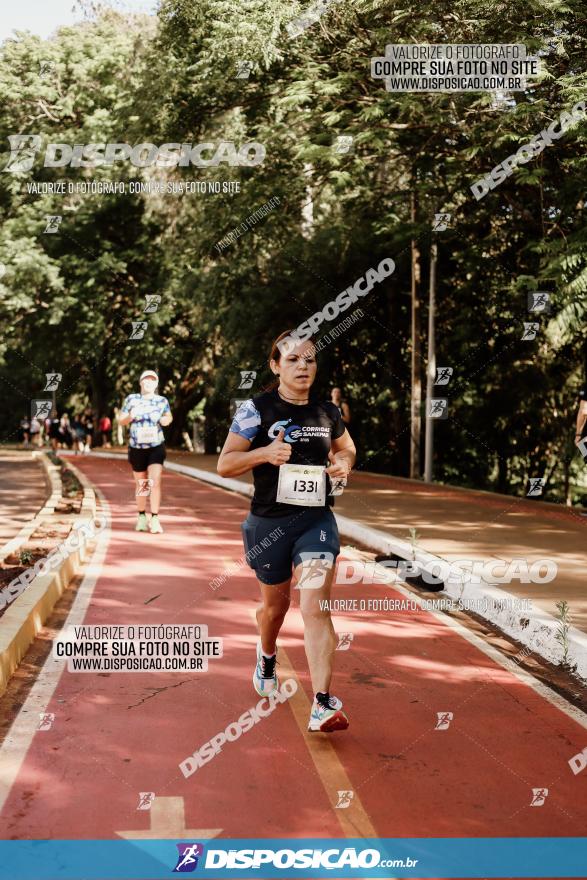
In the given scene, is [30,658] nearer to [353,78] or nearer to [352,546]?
[352,546]

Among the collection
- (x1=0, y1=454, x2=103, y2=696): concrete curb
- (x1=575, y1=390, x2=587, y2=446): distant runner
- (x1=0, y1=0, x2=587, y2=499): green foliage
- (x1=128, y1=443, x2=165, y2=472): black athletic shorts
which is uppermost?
(x1=0, y1=0, x2=587, y2=499): green foliage

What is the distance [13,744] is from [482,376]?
22.3 m

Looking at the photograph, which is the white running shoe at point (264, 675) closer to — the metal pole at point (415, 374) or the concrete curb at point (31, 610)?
the concrete curb at point (31, 610)

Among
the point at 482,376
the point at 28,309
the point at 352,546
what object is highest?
the point at 28,309

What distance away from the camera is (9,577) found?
31.3ft

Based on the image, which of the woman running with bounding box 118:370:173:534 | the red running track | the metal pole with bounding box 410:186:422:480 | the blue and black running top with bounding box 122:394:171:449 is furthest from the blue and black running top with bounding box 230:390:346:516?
the metal pole with bounding box 410:186:422:480

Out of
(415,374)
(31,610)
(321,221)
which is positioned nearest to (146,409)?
(31,610)

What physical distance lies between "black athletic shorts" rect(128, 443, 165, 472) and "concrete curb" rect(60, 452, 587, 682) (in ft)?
9.55

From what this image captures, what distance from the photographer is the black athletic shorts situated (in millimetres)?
13523

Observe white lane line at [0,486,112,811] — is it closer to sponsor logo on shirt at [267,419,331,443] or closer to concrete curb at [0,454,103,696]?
concrete curb at [0,454,103,696]

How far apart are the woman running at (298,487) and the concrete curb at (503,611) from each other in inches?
90.4

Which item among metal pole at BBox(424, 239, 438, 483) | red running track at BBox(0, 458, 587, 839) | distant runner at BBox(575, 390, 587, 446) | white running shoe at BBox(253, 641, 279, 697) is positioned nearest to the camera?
red running track at BBox(0, 458, 587, 839)

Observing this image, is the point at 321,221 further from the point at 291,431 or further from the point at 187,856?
the point at 187,856

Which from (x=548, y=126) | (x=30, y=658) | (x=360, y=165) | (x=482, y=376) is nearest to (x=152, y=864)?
(x=30, y=658)
